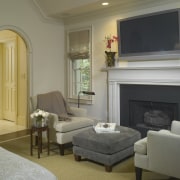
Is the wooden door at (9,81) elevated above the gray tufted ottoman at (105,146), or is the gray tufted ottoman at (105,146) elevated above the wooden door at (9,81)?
the wooden door at (9,81)

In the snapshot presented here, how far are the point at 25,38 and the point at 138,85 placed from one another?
2694mm

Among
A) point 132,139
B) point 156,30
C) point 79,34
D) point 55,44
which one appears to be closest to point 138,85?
point 156,30

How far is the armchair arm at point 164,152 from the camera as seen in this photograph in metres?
2.50

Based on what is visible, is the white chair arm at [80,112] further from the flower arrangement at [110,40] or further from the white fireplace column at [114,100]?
the flower arrangement at [110,40]

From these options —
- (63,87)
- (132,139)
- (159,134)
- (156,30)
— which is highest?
(156,30)

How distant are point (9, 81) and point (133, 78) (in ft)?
12.0

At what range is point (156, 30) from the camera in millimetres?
4359

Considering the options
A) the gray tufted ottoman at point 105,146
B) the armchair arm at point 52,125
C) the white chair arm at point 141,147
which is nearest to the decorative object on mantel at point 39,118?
the armchair arm at point 52,125

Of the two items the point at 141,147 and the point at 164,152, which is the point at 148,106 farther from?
the point at 164,152

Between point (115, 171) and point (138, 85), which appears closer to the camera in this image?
point (115, 171)

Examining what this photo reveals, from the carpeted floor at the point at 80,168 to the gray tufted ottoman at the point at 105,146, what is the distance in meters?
0.13

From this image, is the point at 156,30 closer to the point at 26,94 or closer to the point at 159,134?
the point at 159,134

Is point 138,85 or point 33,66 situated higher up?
point 33,66

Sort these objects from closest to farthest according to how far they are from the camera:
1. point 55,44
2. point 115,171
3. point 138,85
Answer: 1. point 115,171
2. point 138,85
3. point 55,44
